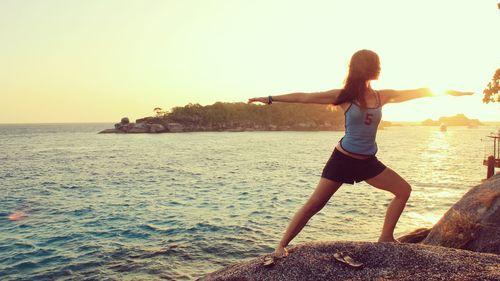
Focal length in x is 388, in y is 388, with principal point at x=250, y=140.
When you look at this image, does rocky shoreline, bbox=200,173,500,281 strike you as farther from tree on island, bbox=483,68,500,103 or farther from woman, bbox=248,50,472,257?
tree on island, bbox=483,68,500,103

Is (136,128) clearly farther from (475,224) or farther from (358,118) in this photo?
(358,118)

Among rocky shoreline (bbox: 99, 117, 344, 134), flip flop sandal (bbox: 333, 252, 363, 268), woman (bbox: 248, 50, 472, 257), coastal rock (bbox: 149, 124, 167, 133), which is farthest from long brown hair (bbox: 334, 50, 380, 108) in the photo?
coastal rock (bbox: 149, 124, 167, 133)

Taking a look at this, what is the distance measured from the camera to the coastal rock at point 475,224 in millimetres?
7129

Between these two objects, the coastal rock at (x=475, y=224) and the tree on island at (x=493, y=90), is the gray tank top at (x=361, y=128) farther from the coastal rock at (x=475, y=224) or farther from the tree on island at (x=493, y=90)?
the tree on island at (x=493, y=90)

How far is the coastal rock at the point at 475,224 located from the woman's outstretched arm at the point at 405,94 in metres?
3.35

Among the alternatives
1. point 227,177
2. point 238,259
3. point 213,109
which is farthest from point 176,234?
point 213,109

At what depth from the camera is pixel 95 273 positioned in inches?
476

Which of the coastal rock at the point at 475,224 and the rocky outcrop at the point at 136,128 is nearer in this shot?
the coastal rock at the point at 475,224

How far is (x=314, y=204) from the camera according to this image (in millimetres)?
5281

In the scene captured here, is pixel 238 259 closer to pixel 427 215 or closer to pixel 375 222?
pixel 375 222

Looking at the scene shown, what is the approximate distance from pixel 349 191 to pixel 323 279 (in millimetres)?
23480

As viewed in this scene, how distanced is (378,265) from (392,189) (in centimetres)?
106

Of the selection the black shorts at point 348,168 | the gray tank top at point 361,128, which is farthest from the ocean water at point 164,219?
the gray tank top at point 361,128

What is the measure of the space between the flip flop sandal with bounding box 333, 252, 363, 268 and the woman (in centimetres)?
68
